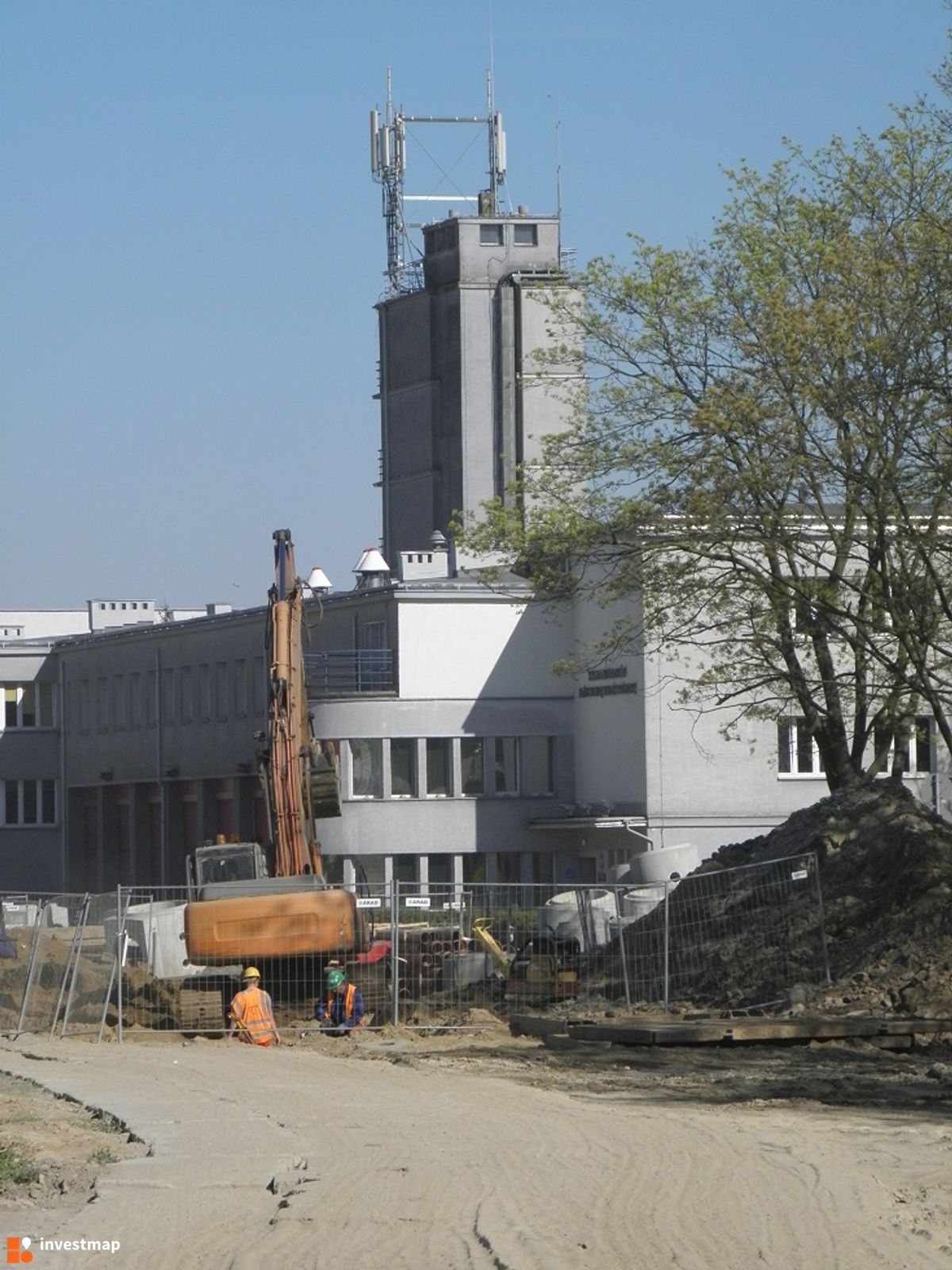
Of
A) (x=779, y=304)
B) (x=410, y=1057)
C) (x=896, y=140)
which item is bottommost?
(x=410, y=1057)

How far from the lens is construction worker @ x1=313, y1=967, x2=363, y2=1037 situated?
89.6 ft

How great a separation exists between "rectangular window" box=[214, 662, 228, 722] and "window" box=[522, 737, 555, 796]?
38.9 ft

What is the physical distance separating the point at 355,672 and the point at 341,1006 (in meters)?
39.2

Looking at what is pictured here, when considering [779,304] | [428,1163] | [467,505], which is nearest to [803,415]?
[779,304]

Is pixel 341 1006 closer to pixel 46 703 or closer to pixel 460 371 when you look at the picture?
pixel 46 703

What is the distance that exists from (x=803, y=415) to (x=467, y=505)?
58.1 meters

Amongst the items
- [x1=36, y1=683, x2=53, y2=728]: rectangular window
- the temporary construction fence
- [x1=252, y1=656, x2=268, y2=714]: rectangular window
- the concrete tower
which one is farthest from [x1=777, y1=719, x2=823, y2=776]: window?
[x1=36, y1=683, x2=53, y2=728]: rectangular window

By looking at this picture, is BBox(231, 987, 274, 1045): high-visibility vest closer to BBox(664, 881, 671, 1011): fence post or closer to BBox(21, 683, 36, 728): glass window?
BBox(664, 881, 671, 1011): fence post

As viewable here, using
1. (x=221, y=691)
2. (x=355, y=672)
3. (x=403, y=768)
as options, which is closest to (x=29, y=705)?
(x=221, y=691)

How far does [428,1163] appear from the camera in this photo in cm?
1450

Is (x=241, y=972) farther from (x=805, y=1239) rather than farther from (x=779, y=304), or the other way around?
(x=805, y=1239)

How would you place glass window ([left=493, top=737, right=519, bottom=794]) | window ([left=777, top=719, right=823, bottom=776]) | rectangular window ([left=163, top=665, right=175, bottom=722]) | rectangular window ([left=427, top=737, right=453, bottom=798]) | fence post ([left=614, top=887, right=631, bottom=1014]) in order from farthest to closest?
rectangular window ([left=163, top=665, right=175, bottom=722]) < glass window ([left=493, top=737, right=519, bottom=794]) < rectangular window ([left=427, top=737, right=453, bottom=798]) < window ([left=777, top=719, right=823, bottom=776]) < fence post ([left=614, top=887, right=631, bottom=1014])

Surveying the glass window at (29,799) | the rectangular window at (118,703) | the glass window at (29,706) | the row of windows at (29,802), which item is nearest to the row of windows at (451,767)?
the rectangular window at (118,703)

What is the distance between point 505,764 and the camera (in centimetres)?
6588
